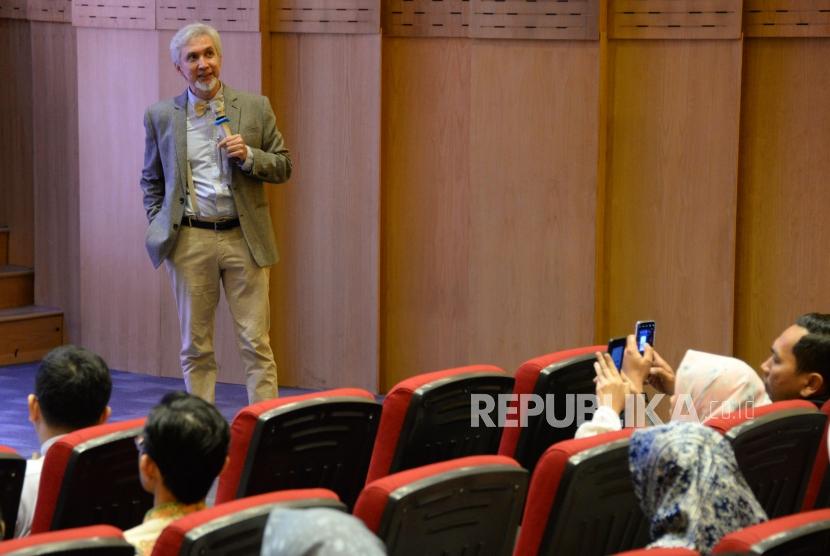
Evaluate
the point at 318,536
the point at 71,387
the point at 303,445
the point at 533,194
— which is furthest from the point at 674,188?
the point at 318,536

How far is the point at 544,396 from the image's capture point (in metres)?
3.42

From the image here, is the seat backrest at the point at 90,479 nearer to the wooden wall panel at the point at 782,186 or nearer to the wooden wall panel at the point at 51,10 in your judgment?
the wooden wall panel at the point at 782,186

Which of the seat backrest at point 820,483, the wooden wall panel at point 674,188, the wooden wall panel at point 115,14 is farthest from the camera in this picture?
the wooden wall panel at point 115,14

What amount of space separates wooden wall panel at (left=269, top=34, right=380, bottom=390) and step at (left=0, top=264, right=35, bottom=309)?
58.4 inches

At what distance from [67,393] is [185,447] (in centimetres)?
70

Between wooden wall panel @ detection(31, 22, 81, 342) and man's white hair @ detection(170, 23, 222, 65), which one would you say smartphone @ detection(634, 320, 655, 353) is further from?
wooden wall panel @ detection(31, 22, 81, 342)

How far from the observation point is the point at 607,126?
5.64 m

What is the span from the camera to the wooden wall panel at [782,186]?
17.6 feet

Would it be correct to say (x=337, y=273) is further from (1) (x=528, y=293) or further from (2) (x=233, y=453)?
(2) (x=233, y=453)

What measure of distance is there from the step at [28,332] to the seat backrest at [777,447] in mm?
4336

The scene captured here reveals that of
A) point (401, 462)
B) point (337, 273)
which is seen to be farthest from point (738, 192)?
point (401, 462)

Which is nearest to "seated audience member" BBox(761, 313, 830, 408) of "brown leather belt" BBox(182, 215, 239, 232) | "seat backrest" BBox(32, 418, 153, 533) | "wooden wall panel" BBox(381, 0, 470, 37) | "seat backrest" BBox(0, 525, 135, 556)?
"seat backrest" BBox(32, 418, 153, 533)

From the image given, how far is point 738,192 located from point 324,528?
4.18 m

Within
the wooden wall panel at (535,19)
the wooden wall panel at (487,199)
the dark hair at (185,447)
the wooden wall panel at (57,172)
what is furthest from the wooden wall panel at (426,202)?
the dark hair at (185,447)
